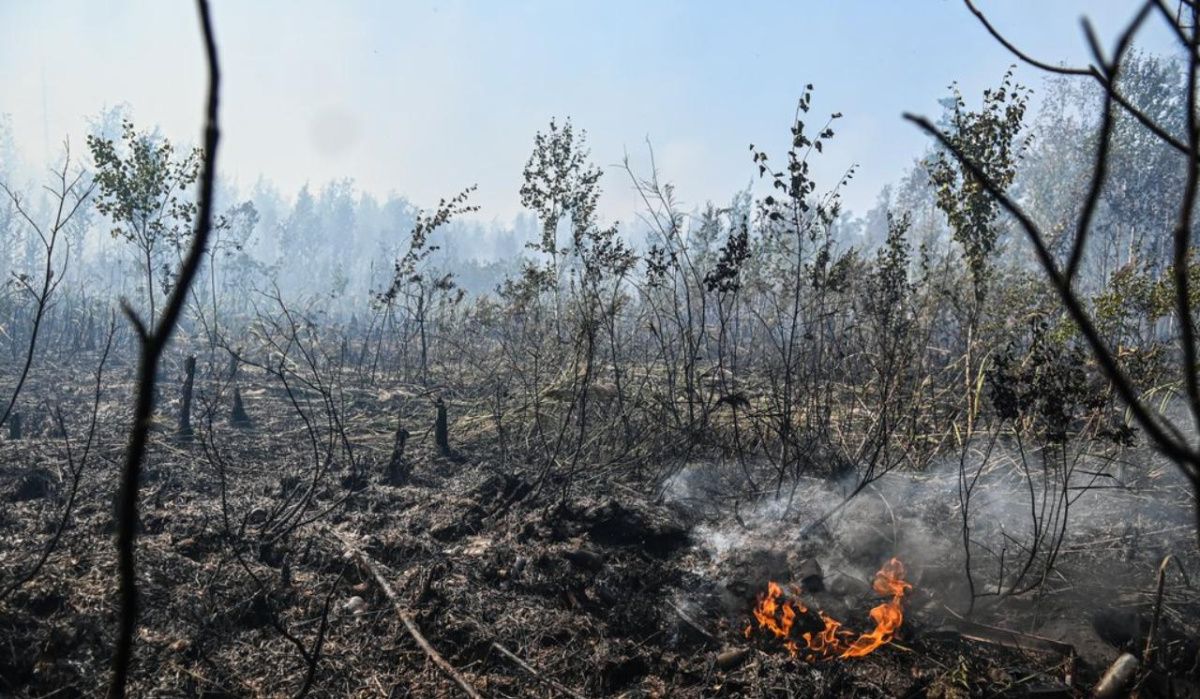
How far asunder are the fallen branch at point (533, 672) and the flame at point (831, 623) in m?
0.97

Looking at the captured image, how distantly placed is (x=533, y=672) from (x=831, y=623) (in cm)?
148

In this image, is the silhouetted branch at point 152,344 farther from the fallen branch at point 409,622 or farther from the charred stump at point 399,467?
the charred stump at point 399,467

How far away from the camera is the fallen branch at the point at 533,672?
2.84 m

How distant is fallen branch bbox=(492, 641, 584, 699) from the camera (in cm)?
284

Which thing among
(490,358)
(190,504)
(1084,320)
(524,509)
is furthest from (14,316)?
(1084,320)

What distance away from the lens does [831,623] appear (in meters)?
3.34

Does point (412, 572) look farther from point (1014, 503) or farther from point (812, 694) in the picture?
point (1014, 503)

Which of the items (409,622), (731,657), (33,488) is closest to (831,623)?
(731,657)

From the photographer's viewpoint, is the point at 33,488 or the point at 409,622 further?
the point at 33,488

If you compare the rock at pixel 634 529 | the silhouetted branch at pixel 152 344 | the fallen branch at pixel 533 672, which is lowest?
the fallen branch at pixel 533 672

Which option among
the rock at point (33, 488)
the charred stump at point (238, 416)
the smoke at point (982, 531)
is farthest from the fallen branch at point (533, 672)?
the charred stump at point (238, 416)

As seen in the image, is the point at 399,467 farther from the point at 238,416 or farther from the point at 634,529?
the point at 238,416

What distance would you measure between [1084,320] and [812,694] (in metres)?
2.90

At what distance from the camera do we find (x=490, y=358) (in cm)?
1078
